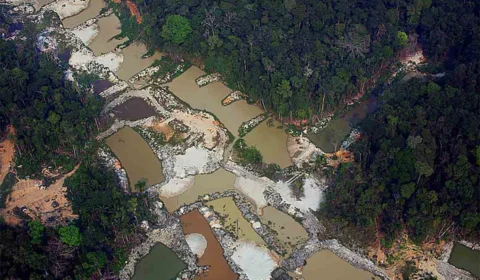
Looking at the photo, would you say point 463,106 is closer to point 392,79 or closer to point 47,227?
point 392,79

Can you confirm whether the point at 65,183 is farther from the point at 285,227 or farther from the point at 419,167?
the point at 419,167

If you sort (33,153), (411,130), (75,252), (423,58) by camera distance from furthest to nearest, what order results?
(423,58) → (33,153) → (411,130) → (75,252)

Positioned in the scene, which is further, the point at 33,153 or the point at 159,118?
the point at 159,118

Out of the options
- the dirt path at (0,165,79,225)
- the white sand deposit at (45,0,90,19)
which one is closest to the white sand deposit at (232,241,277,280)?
the dirt path at (0,165,79,225)

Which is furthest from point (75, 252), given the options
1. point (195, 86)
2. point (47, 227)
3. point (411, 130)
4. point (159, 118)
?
point (411, 130)

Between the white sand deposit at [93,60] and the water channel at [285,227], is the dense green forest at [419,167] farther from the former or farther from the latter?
the white sand deposit at [93,60]

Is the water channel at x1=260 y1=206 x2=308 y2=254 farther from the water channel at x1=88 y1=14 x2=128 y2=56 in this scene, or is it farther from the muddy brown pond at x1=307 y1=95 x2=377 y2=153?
the water channel at x1=88 y1=14 x2=128 y2=56

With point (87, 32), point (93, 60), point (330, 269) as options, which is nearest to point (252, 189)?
point (330, 269)

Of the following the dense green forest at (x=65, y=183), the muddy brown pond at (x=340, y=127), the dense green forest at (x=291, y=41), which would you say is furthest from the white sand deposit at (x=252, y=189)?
the dense green forest at (x=65, y=183)
